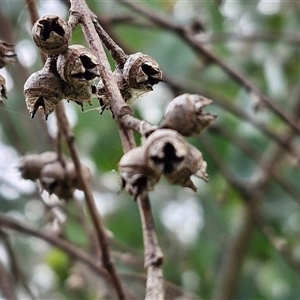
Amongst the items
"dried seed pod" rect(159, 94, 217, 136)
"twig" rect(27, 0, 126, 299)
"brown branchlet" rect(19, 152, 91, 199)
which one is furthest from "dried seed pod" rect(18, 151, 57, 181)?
"dried seed pod" rect(159, 94, 217, 136)

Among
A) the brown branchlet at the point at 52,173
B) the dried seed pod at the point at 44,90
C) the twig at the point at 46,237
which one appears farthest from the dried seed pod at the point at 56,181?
the dried seed pod at the point at 44,90

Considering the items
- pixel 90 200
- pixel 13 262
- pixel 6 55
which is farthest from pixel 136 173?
pixel 13 262

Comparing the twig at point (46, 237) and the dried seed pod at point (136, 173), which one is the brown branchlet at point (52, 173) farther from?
the dried seed pod at point (136, 173)

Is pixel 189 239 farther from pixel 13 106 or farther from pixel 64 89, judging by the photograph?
pixel 64 89

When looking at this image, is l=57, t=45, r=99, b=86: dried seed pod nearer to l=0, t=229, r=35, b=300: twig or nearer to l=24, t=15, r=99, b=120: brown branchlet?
l=24, t=15, r=99, b=120: brown branchlet

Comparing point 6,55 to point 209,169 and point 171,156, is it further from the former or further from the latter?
point 209,169

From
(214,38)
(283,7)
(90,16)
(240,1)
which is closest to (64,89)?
(90,16)

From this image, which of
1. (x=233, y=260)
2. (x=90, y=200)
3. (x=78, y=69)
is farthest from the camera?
(x=233, y=260)
